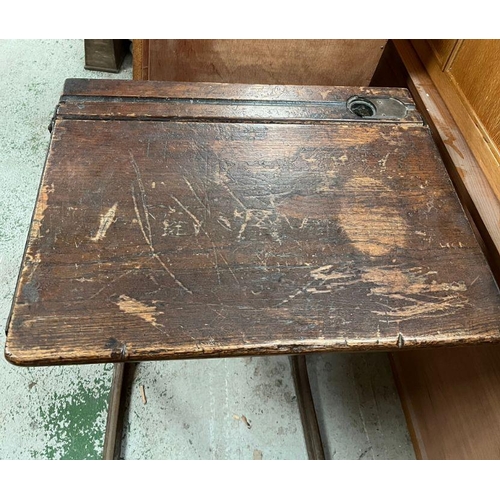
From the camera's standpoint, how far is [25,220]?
4.92 ft

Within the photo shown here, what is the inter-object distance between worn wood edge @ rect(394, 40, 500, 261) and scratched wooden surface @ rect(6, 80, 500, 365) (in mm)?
123

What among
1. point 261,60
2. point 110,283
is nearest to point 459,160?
point 261,60

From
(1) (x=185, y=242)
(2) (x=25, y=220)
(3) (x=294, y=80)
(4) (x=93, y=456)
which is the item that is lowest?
(4) (x=93, y=456)

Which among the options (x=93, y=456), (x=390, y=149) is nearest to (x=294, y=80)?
(x=390, y=149)

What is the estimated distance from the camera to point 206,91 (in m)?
0.88

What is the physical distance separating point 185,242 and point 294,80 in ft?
2.80

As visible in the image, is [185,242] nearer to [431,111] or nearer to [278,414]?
[431,111]

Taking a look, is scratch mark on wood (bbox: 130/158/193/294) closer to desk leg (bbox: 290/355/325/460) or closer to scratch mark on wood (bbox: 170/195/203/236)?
scratch mark on wood (bbox: 170/195/203/236)

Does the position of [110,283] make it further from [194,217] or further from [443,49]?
[443,49]

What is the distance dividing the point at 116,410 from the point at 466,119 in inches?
44.3

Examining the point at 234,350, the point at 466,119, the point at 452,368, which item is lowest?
the point at 452,368

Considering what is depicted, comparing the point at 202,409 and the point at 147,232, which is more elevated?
the point at 147,232

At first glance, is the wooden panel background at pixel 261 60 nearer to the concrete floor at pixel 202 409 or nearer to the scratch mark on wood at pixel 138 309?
the concrete floor at pixel 202 409

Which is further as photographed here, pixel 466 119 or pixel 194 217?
pixel 466 119
